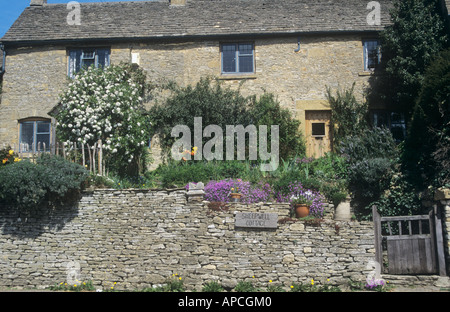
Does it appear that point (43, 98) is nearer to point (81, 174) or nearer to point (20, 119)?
point (20, 119)

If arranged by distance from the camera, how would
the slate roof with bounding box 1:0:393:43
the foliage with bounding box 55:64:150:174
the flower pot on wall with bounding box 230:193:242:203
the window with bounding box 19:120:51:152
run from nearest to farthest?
the flower pot on wall with bounding box 230:193:242:203
the foliage with bounding box 55:64:150:174
the window with bounding box 19:120:51:152
the slate roof with bounding box 1:0:393:43

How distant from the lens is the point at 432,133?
41.0 feet

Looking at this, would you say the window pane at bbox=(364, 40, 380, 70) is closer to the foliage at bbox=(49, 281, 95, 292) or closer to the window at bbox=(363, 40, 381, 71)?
the window at bbox=(363, 40, 381, 71)

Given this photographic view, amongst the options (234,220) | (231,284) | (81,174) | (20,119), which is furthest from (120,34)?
(231,284)

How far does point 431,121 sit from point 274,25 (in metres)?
7.68

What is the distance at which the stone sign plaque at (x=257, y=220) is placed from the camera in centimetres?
1178

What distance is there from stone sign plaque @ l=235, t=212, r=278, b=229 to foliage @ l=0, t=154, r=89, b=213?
4400 mm

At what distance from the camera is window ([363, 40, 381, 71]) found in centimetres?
1758

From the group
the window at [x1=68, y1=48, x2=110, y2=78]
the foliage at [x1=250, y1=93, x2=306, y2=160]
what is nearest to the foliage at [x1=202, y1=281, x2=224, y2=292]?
the foliage at [x1=250, y1=93, x2=306, y2=160]

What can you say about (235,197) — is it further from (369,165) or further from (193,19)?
(193,19)

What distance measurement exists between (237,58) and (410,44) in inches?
244

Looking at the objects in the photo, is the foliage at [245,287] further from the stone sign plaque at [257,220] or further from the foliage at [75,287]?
the foliage at [75,287]

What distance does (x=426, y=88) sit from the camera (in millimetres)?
12953

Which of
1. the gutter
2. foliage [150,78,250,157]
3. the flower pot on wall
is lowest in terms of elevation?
the flower pot on wall
